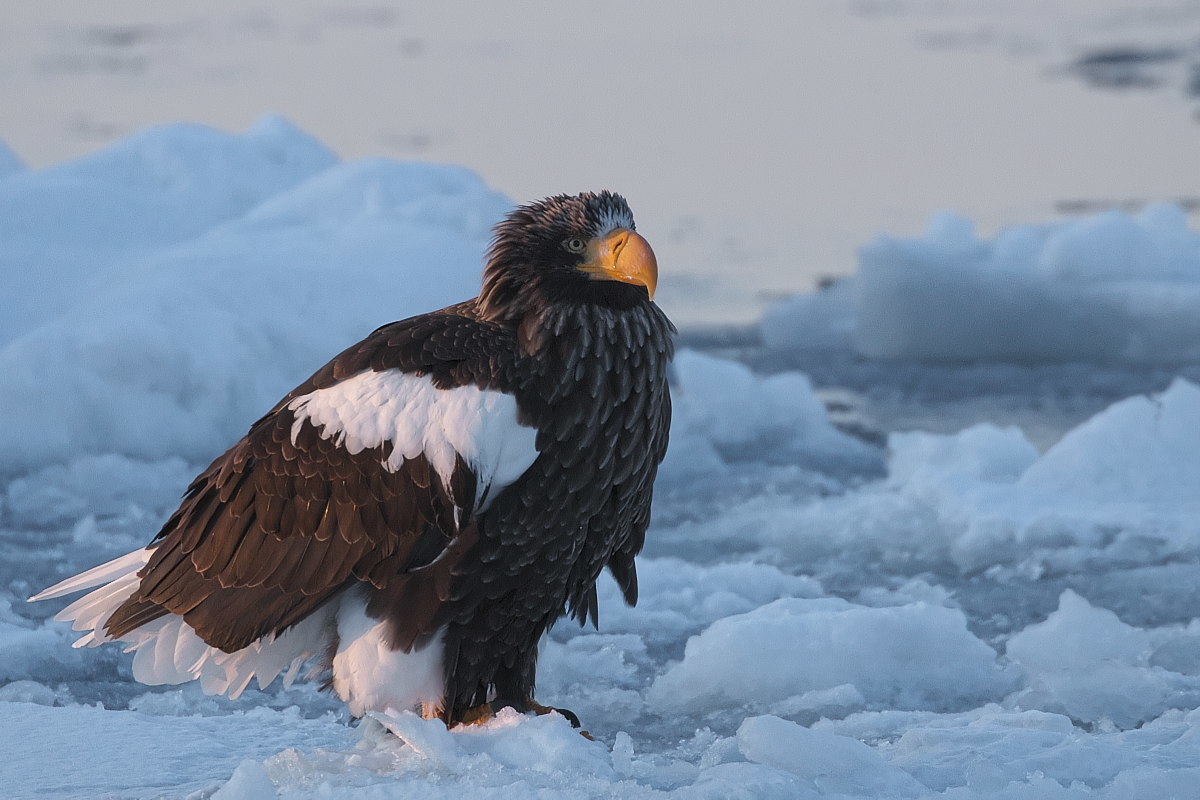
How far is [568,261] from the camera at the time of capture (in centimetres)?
356

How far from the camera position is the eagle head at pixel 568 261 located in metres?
3.50

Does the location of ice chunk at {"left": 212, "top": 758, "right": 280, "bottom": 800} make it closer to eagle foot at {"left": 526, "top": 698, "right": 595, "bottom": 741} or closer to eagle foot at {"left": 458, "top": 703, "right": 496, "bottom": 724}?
eagle foot at {"left": 458, "top": 703, "right": 496, "bottom": 724}

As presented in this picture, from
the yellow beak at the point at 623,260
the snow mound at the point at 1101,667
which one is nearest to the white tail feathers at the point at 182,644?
the yellow beak at the point at 623,260

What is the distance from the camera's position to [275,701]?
4383mm

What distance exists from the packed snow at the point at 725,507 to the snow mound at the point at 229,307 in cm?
2

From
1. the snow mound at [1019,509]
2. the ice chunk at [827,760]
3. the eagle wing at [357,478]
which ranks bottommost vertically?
the ice chunk at [827,760]

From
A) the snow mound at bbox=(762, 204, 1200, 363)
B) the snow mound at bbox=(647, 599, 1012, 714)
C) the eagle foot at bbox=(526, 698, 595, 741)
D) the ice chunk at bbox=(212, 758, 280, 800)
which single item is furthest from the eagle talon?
the snow mound at bbox=(762, 204, 1200, 363)

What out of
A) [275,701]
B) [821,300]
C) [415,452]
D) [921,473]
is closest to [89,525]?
[275,701]

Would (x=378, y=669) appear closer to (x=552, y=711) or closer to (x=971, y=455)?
(x=552, y=711)

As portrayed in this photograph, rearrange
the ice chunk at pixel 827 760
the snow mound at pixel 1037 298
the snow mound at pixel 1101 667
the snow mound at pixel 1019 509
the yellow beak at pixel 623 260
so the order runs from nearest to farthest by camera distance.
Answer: the ice chunk at pixel 827 760 < the yellow beak at pixel 623 260 < the snow mound at pixel 1101 667 < the snow mound at pixel 1019 509 < the snow mound at pixel 1037 298

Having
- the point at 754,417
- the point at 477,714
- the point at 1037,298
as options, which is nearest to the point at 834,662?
the point at 477,714

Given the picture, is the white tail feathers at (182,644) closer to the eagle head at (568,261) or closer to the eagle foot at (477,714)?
the eagle foot at (477,714)

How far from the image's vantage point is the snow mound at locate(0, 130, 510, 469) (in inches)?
282

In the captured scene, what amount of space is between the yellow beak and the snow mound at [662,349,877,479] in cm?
455
